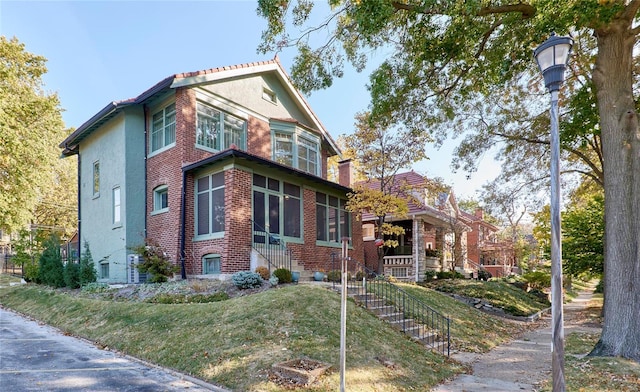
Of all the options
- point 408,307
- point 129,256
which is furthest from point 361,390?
point 129,256

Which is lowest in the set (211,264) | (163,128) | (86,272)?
(86,272)

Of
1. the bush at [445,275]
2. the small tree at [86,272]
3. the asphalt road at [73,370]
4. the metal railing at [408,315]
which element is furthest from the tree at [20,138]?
the bush at [445,275]

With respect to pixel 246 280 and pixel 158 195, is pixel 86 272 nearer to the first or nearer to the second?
pixel 158 195

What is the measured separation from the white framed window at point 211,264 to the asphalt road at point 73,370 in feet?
14.6

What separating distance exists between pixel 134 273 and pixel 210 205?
158 inches

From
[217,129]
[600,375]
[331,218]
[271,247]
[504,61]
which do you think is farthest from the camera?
[331,218]

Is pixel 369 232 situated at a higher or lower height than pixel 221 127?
lower

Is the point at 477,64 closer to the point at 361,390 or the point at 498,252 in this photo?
the point at 361,390

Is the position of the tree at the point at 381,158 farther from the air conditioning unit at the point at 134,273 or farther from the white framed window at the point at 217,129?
the air conditioning unit at the point at 134,273

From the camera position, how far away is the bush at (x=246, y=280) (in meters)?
10.7

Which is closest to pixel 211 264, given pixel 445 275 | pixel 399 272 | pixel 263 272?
pixel 263 272

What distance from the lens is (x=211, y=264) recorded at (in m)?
12.9

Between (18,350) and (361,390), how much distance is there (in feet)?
23.2

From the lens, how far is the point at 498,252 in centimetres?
3212
